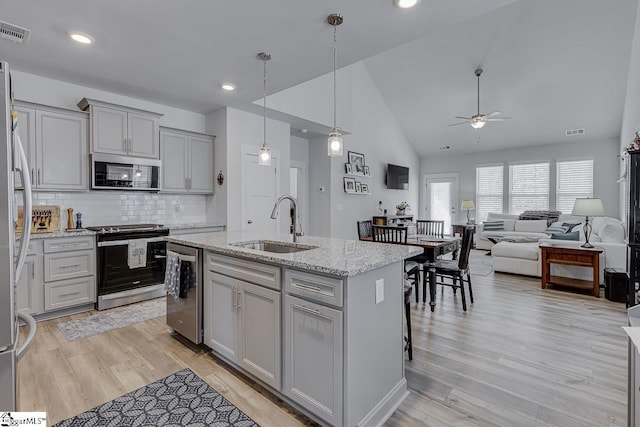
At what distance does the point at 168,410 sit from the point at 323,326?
1.16 meters

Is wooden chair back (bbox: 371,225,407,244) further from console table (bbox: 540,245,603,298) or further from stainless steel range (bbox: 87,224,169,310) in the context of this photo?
stainless steel range (bbox: 87,224,169,310)

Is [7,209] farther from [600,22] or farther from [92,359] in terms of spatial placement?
[600,22]

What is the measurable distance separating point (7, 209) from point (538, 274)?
6223 millimetres

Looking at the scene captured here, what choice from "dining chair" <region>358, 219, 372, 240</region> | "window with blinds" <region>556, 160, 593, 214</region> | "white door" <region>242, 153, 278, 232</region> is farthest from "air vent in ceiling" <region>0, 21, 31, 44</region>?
"window with blinds" <region>556, 160, 593, 214</region>

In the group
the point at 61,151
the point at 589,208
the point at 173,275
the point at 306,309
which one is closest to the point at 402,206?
the point at 589,208

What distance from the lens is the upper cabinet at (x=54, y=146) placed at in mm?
3408

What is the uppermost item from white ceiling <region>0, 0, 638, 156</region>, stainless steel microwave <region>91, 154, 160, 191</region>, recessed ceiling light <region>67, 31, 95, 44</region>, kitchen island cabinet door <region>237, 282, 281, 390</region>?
white ceiling <region>0, 0, 638, 156</region>

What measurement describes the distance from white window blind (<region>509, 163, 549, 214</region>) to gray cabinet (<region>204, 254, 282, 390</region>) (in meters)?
8.90

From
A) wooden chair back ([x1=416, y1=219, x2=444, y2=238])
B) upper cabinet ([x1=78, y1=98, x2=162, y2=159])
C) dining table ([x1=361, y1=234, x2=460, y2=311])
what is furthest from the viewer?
wooden chair back ([x1=416, y1=219, x2=444, y2=238])

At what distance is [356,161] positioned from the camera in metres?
7.39

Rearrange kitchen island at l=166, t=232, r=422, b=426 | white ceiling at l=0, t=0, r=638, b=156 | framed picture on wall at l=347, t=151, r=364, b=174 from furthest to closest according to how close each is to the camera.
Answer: framed picture on wall at l=347, t=151, r=364, b=174, white ceiling at l=0, t=0, r=638, b=156, kitchen island at l=166, t=232, r=422, b=426

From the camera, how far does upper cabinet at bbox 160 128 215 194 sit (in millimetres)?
4496

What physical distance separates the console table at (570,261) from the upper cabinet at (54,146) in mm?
6230

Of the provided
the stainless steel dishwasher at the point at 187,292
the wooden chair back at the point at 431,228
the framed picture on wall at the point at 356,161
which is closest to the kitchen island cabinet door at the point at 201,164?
the stainless steel dishwasher at the point at 187,292
